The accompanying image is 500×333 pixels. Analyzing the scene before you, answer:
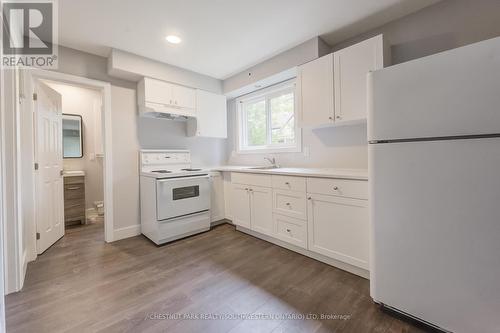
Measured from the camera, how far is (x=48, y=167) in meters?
2.67

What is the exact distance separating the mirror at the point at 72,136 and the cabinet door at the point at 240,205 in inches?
122

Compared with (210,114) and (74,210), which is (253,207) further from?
(74,210)

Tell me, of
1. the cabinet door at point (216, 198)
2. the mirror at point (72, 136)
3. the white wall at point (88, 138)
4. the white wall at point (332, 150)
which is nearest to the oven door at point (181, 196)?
the cabinet door at point (216, 198)

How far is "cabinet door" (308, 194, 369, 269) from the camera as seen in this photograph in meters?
1.80

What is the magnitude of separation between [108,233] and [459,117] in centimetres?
355

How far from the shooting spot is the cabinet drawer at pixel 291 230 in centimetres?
223

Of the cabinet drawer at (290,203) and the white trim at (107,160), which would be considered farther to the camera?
the white trim at (107,160)

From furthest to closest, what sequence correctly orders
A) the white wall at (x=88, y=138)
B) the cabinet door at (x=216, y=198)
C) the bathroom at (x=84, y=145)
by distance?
1. the white wall at (x=88, y=138)
2. the bathroom at (x=84, y=145)
3. the cabinet door at (x=216, y=198)

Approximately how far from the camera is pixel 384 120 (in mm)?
1377

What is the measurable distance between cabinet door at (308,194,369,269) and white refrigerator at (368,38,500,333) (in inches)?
13.6

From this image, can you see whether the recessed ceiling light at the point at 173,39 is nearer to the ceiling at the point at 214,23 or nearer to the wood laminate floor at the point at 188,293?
the ceiling at the point at 214,23

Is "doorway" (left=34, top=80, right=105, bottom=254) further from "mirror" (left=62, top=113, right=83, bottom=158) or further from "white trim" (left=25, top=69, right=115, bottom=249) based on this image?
"white trim" (left=25, top=69, right=115, bottom=249)

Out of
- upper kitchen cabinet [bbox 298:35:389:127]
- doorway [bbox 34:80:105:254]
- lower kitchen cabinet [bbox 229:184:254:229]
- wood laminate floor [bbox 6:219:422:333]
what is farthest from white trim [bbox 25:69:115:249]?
upper kitchen cabinet [bbox 298:35:389:127]

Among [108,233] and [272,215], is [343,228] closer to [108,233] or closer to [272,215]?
[272,215]
